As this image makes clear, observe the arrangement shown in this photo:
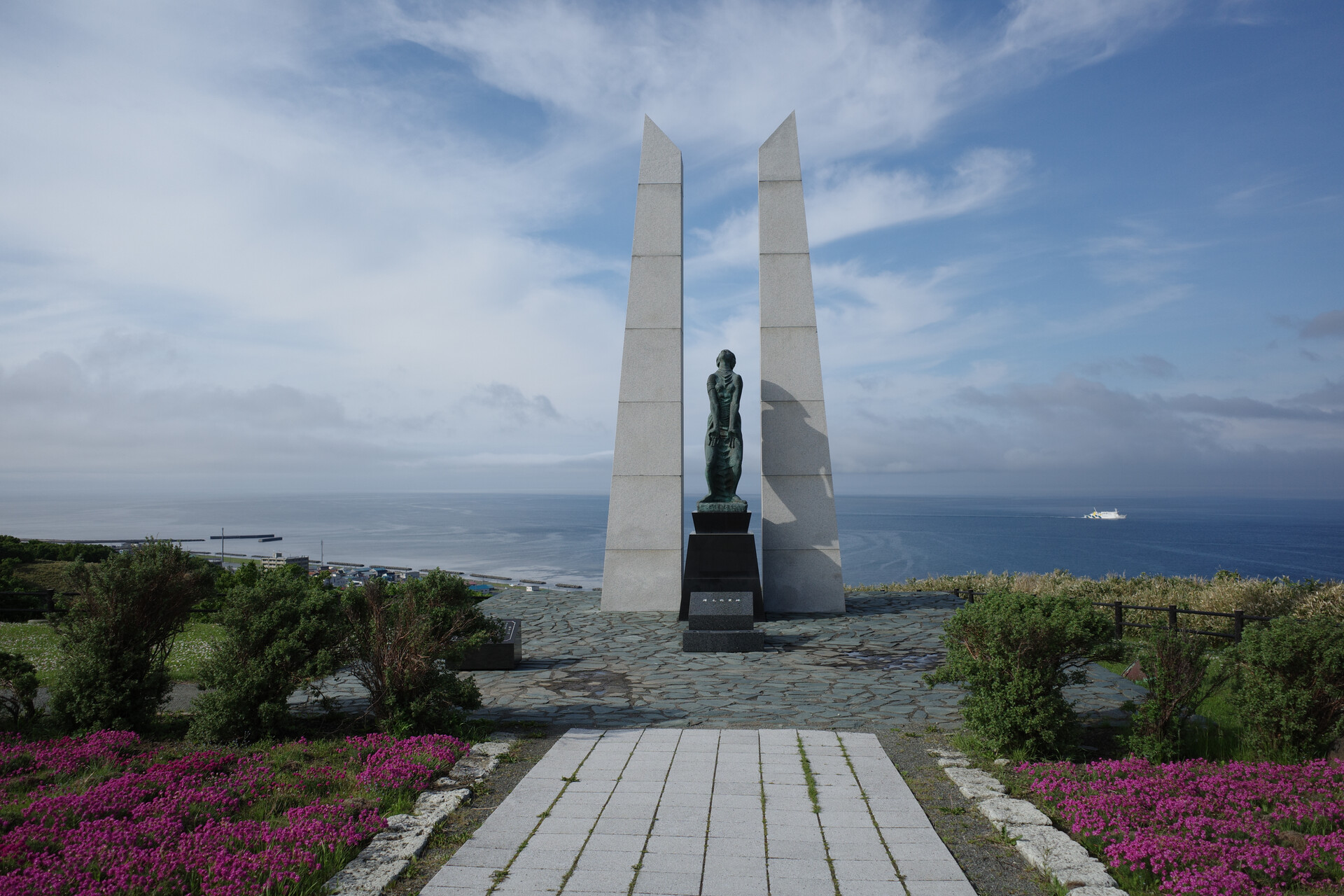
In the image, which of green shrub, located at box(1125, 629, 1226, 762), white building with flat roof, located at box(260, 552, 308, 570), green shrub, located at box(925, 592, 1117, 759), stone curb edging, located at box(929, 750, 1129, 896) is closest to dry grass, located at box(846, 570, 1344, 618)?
green shrub, located at box(1125, 629, 1226, 762)

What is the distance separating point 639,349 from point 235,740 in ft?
28.7

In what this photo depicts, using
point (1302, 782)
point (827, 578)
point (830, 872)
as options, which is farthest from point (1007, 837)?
point (827, 578)

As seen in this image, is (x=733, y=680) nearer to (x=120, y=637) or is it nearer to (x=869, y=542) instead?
(x=120, y=637)

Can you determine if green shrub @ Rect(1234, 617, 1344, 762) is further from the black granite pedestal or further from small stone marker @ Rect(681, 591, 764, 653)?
the black granite pedestal

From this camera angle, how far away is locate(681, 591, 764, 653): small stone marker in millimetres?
9484

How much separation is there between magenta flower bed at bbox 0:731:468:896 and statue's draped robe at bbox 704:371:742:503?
7055 millimetres

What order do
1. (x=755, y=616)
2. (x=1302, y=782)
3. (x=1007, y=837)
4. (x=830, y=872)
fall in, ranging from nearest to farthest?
(x=830, y=872), (x=1007, y=837), (x=1302, y=782), (x=755, y=616)

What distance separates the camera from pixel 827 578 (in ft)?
41.1

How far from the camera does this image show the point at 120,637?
5.64 metres

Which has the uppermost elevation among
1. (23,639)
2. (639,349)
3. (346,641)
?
(639,349)

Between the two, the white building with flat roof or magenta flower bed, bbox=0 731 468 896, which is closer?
magenta flower bed, bbox=0 731 468 896

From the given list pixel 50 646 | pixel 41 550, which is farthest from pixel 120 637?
pixel 41 550

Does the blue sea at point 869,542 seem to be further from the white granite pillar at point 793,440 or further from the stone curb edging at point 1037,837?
the stone curb edging at point 1037,837

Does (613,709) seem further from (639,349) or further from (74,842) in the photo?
(639,349)
